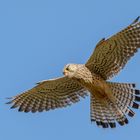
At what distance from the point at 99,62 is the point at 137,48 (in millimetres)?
976

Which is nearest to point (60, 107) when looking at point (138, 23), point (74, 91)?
point (74, 91)

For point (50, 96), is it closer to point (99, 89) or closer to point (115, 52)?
point (99, 89)

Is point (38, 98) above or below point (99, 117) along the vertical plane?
above

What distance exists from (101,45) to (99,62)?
65 cm

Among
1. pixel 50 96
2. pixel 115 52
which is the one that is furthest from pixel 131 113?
pixel 50 96

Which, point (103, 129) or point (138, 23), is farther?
point (103, 129)

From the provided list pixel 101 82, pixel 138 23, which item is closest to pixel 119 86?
pixel 101 82

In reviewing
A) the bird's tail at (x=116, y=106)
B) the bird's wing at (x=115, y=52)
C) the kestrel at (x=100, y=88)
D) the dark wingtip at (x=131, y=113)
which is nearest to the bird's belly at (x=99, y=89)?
the kestrel at (x=100, y=88)

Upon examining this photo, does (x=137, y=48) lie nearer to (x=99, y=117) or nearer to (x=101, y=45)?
(x=101, y=45)

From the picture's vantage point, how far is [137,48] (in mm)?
17000

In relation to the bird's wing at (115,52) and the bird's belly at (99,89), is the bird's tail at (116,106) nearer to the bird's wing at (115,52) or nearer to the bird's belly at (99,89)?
the bird's belly at (99,89)

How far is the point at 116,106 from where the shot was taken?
17.8 meters

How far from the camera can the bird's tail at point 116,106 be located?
57.9 feet

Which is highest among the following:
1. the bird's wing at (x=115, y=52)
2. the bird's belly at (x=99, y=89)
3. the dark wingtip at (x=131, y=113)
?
the bird's wing at (x=115, y=52)
